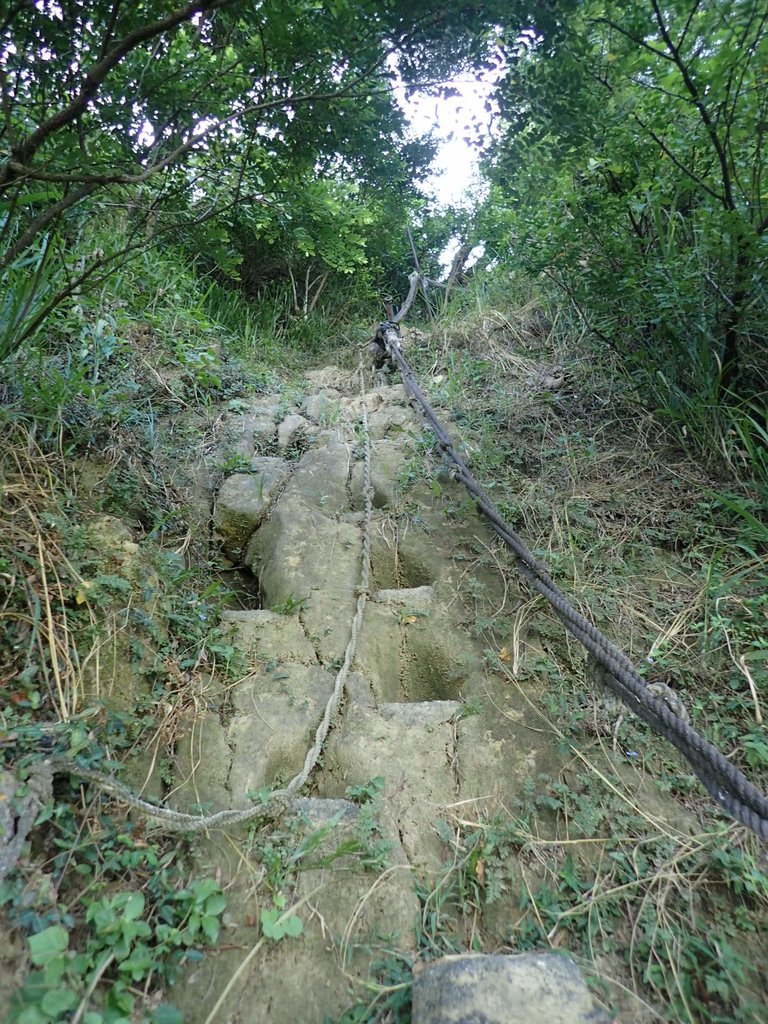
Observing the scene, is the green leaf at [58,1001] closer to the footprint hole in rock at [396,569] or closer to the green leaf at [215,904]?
the green leaf at [215,904]

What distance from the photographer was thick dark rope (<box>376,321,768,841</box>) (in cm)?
100

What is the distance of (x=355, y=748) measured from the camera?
4.95 feet

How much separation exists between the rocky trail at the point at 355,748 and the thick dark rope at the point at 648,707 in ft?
0.55

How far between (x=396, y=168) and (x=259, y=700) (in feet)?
6.31

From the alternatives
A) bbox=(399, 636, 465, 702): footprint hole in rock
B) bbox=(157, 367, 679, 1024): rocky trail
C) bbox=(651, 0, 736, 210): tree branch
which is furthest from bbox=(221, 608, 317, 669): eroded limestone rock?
bbox=(651, 0, 736, 210): tree branch

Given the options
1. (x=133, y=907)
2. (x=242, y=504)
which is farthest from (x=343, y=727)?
(x=242, y=504)

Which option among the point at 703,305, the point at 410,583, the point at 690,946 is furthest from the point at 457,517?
the point at 690,946

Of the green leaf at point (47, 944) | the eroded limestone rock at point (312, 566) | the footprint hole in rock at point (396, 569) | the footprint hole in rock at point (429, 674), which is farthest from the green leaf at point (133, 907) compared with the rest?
the footprint hole in rock at point (396, 569)

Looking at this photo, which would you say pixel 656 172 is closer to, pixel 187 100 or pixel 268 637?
pixel 187 100

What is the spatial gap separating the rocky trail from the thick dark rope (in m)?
0.17

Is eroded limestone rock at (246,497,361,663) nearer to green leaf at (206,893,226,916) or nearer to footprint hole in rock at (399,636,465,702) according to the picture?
footprint hole in rock at (399,636,465,702)

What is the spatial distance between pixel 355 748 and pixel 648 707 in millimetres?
772

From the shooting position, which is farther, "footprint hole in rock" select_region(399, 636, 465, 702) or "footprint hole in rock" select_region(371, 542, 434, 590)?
"footprint hole in rock" select_region(371, 542, 434, 590)

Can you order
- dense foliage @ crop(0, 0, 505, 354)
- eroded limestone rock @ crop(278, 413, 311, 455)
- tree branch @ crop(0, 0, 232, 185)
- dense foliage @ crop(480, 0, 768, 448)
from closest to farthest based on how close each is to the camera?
tree branch @ crop(0, 0, 232, 185), dense foliage @ crop(0, 0, 505, 354), dense foliage @ crop(480, 0, 768, 448), eroded limestone rock @ crop(278, 413, 311, 455)
